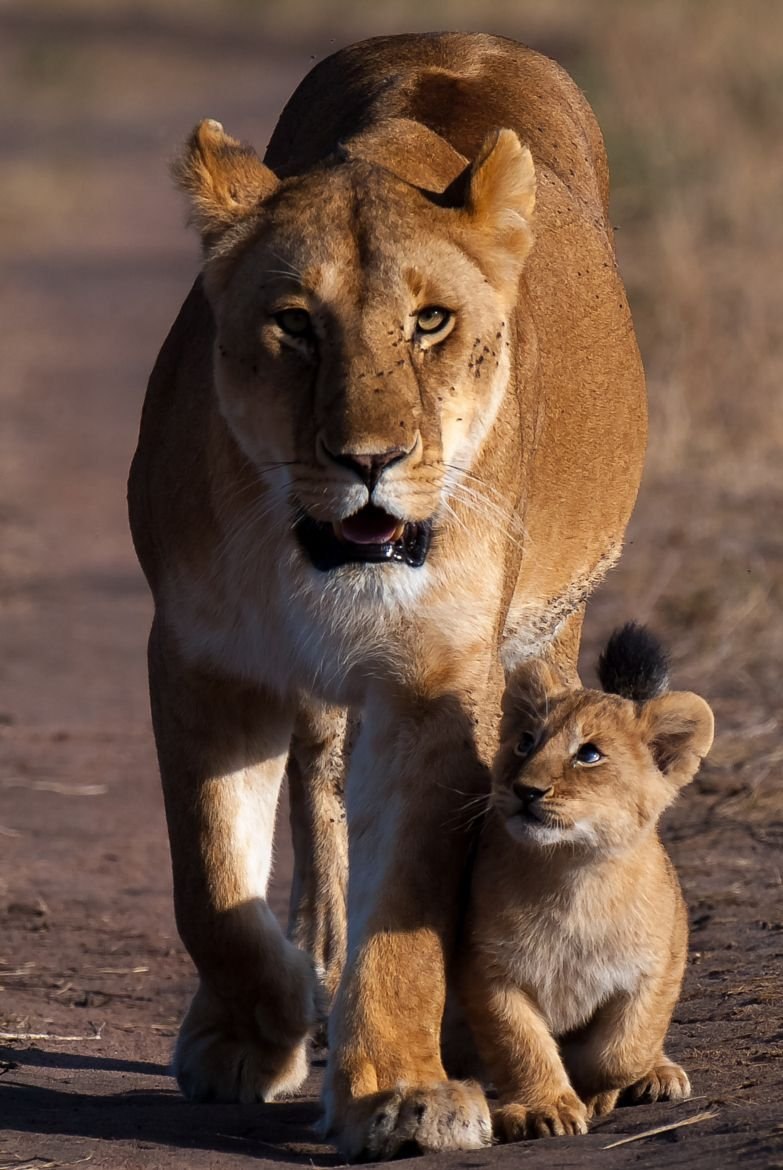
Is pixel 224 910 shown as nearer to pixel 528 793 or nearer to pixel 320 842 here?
pixel 528 793

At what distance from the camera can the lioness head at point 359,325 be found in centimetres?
379

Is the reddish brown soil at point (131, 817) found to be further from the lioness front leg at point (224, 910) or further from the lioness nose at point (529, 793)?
the lioness nose at point (529, 793)

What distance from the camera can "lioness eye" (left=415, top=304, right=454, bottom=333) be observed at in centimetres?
399

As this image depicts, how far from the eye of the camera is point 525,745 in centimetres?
404

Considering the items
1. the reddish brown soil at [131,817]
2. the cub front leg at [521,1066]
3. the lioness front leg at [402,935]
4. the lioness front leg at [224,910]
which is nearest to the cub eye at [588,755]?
the lioness front leg at [402,935]

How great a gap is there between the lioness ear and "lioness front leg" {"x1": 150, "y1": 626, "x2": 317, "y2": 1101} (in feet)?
3.21

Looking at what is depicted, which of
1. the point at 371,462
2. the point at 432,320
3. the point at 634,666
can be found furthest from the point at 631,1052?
the point at 432,320

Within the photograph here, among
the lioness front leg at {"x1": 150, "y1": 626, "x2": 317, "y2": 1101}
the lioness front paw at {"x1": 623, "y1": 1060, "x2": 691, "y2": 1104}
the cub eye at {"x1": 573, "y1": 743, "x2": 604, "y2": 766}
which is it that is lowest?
the lioness front leg at {"x1": 150, "y1": 626, "x2": 317, "y2": 1101}

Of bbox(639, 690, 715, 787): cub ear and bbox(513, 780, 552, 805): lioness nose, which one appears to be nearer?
bbox(513, 780, 552, 805): lioness nose

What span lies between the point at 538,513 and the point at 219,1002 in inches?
50.0

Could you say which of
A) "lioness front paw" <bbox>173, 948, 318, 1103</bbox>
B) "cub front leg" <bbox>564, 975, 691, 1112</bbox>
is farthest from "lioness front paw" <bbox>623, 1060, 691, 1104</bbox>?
"lioness front paw" <bbox>173, 948, 318, 1103</bbox>

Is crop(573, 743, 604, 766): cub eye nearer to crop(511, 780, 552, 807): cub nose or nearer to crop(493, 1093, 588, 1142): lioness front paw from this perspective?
crop(511, 780, 552, 807): cub nose

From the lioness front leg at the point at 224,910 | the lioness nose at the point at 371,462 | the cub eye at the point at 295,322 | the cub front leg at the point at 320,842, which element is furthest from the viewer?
the cub front leg at the point at 320,842

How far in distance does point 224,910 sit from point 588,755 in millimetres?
825
